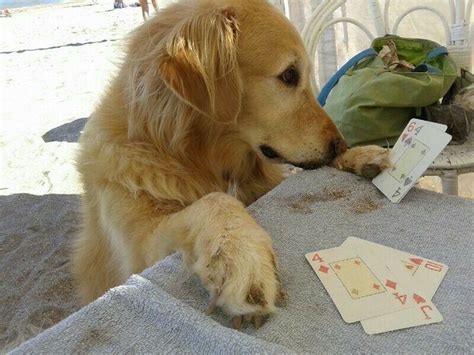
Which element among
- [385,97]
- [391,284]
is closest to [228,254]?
[391,284]

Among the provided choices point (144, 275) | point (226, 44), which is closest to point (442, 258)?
point (144, 275)

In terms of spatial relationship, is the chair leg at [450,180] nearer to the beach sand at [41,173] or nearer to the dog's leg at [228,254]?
the beach sand at [41,173]

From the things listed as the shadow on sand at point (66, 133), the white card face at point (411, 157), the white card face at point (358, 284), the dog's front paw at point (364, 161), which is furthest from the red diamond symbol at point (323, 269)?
the shadow on sand at point (66, 133)

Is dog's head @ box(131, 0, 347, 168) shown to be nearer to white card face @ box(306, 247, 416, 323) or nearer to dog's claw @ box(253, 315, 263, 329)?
white card face @ box(306, 247, 416, 323)

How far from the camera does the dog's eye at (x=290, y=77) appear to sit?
1.29 meters

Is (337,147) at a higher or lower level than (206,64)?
lower

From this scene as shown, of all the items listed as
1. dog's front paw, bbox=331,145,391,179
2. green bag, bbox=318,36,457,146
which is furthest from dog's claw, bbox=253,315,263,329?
green bag, bbox=318,36,457,146

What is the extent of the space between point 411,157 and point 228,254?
635mm

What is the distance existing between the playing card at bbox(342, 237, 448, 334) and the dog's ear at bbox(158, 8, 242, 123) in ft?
1.56

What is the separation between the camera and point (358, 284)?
33.6 inches

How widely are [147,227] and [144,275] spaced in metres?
0.28

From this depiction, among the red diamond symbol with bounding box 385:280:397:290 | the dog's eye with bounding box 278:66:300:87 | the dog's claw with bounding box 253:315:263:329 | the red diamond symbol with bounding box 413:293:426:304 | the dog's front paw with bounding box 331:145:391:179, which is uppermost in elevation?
the dog's eye with bounding box 278:66:300:87

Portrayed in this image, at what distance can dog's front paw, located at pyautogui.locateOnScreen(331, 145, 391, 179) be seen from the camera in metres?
1.28

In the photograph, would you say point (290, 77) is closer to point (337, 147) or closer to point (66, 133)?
point (337, 147)
